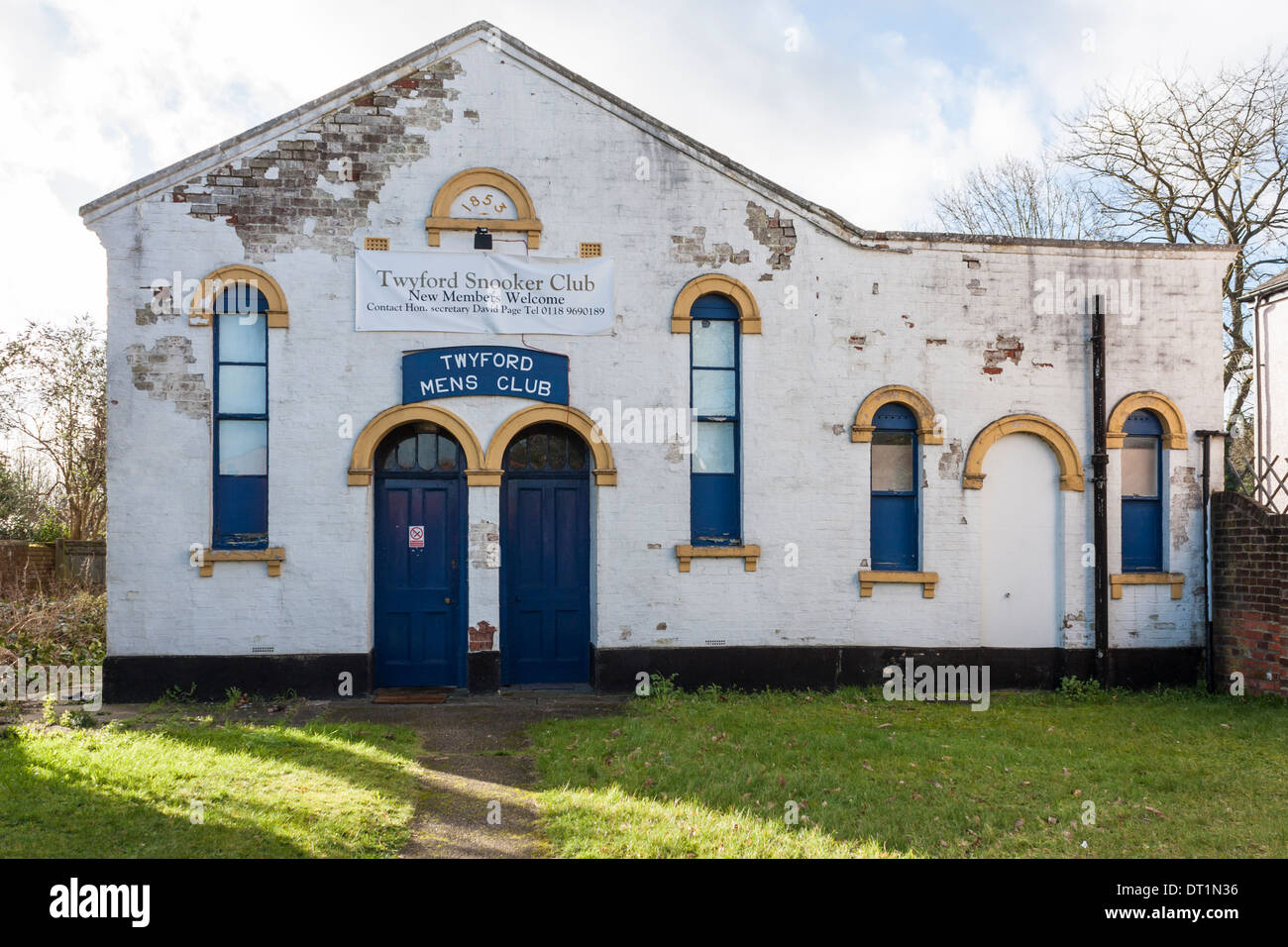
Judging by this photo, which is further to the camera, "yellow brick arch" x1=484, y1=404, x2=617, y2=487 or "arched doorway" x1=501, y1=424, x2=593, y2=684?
"arched doorway" x1=501, y1=424, x2=593, y2=684

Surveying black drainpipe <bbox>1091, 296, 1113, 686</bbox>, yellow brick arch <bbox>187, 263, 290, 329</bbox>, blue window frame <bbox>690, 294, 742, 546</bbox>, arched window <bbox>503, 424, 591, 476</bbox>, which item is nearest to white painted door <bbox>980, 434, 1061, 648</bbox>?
black drainpipe <bbox>1091, 296, 1113, 686</bbox>

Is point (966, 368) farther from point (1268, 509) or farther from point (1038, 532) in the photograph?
point (1268, 509)

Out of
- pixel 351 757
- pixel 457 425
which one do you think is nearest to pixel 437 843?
pixel 351 757

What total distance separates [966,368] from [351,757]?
313 inches

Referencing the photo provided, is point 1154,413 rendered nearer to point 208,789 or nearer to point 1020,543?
point 1020,543

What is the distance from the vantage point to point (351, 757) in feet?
24.1

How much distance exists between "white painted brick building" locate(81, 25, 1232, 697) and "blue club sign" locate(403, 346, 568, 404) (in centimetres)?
14

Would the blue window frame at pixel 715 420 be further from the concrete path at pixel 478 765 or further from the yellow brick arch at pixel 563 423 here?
the concrete path at pixel 478 765

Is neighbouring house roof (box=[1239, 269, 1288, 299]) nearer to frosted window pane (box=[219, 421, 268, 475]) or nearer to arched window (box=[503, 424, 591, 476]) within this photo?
arched window (box=[503, 424, 591, 476])

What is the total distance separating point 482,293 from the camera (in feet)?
32.8

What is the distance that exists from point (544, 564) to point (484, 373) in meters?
2.33

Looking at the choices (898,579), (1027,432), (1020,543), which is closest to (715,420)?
(898,579)

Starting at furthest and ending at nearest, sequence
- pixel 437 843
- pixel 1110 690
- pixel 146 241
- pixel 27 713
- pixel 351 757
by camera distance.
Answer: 1. pixel 1110 690
2. pixel 146 241
3. pixel 27 713
4. pixel 351 757
5. pixel 437 843

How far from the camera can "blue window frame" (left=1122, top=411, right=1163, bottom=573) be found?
10836 millimetres
